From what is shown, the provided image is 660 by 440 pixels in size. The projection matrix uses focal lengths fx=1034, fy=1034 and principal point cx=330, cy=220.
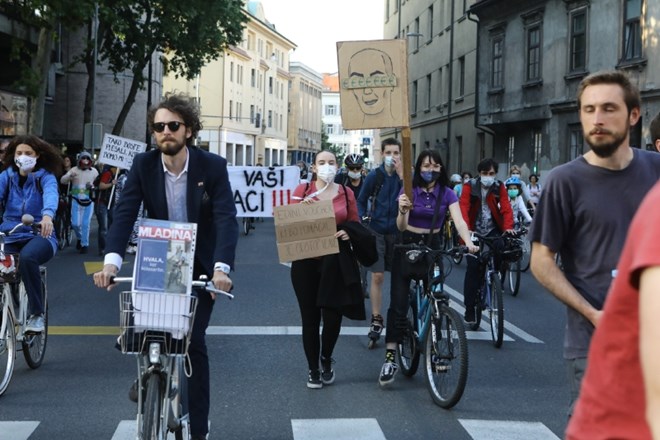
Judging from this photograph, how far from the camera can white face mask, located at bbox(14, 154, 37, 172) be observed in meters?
7.72

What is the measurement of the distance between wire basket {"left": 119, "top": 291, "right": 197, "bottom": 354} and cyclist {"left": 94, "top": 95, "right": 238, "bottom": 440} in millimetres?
537

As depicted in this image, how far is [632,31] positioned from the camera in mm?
27516

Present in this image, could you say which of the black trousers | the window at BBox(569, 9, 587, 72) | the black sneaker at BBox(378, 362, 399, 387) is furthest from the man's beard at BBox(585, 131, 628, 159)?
the window at BBox(569, 9, 587, 72)

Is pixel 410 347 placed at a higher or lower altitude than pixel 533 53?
lower

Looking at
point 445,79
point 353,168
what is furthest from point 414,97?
point 353,168

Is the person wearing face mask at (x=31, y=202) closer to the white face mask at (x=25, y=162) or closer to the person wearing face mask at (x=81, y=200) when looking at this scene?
the white face mask at (x=25, y=162)

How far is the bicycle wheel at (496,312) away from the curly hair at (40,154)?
4117 mm

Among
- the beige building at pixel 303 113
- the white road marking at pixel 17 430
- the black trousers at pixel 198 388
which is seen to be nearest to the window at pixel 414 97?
the white road marking at pixel 17 430

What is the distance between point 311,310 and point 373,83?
1.69 meters

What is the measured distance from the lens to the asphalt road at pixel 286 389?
618cm

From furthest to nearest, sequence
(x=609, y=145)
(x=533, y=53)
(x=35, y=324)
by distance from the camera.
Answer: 1. (x=533, y=53)
2. (x=35, y=324)
3. (x=609, y=145)

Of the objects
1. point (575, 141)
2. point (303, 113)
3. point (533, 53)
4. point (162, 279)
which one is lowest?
point (162, 279)

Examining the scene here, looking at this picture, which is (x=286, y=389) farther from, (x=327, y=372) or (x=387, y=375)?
(x=387, y=375)

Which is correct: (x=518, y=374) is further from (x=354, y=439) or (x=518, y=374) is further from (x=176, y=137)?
(x=176, y=137)
